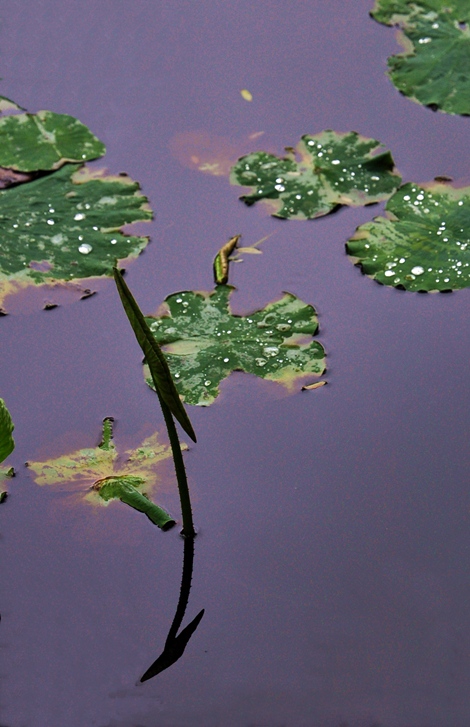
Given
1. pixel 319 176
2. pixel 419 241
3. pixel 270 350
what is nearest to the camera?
pixel 270 350

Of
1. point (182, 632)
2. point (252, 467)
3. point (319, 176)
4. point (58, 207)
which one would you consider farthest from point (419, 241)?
point (182, 632)

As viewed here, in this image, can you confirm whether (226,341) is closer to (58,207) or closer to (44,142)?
(58,207)

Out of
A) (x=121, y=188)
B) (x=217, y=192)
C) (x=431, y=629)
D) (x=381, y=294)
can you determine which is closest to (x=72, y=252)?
(x=121, y=188)

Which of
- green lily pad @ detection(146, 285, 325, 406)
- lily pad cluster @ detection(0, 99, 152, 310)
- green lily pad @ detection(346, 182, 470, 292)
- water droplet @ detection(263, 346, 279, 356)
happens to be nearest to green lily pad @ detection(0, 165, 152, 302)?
lily pad cluster @ detection(0, 99, 152, 310)

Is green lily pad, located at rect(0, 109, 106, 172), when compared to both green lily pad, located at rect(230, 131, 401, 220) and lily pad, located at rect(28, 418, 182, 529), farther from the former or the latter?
lily pad, located at rect(28, 418, 182, 529)

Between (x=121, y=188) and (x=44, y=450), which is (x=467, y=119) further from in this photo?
(x=44, y=450)
